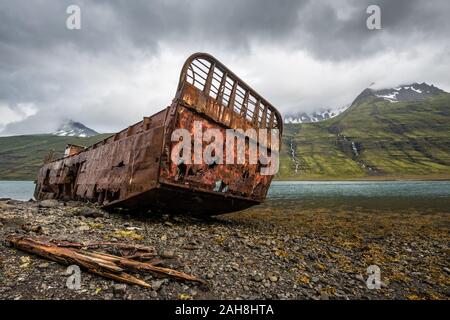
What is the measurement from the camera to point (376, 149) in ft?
483

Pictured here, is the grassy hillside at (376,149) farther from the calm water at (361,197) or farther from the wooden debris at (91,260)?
the wooden debris at (91,260)

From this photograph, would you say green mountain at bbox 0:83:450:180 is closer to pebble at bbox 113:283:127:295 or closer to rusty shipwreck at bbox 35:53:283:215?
rusty shipwreck at bbox 35:53:283:215

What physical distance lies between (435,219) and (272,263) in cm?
1503

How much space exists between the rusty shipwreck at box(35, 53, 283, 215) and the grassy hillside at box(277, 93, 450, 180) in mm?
116464

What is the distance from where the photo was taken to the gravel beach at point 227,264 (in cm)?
380

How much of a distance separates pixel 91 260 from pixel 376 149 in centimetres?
16827

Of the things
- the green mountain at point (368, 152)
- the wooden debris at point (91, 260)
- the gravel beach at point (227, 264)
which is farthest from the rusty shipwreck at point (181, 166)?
the green mountain at point (368, 152)

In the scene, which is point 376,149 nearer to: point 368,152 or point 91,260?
point 368,152

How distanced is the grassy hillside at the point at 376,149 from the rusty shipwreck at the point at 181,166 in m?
116

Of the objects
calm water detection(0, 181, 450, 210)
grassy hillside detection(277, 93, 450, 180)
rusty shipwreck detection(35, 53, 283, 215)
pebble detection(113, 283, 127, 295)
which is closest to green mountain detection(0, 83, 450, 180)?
grassy hillside detection(277, 93, 450, 180)

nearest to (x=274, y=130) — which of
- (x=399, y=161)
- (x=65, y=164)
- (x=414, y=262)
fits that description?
(x=414, y=262)

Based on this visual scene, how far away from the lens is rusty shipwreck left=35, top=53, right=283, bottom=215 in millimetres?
7340
